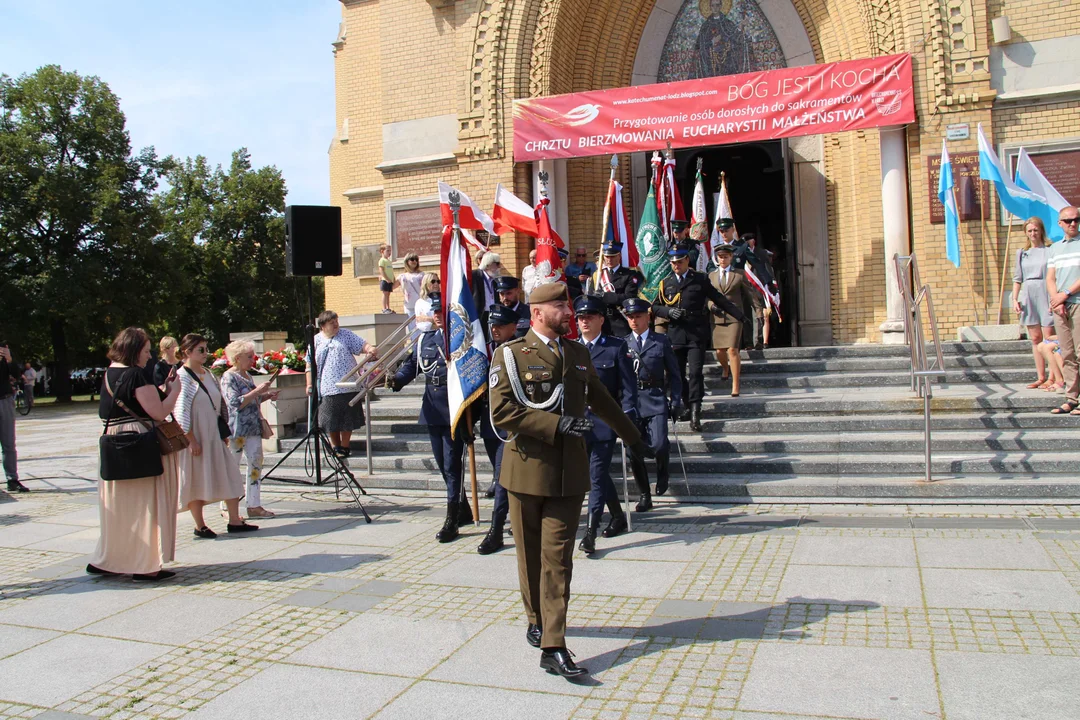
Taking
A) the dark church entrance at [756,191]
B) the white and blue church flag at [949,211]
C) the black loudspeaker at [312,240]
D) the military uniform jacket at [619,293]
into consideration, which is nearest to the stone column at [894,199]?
the white and blue church flag at [949,211]

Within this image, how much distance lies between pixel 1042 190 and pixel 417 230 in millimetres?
9376

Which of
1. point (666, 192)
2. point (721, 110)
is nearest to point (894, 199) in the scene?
point (721, 110)

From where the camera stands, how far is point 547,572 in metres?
4.53

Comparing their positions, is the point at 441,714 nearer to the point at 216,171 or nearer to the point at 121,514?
the point at 121,514

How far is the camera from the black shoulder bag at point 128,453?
6.46m

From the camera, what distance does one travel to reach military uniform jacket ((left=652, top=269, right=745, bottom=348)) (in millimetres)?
9695

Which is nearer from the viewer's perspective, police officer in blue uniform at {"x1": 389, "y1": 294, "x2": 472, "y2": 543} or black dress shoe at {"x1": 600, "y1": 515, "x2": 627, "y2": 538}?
black dress shoe at {"x1": 600, "y1": 515, "x2": 627, "y2": 538}

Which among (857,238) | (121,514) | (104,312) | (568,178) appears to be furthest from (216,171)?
(121,514)

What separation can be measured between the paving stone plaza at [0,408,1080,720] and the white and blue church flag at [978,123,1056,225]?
5309 mm

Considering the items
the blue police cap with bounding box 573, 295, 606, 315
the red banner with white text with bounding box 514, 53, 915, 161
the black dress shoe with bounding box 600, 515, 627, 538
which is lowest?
the black dress shoe with bounding box 600, 515, 627, 538

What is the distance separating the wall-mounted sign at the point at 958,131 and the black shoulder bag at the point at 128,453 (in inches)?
437

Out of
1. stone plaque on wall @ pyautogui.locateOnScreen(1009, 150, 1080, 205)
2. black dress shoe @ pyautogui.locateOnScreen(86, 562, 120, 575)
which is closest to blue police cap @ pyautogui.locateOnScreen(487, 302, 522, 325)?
black dress shoe @ pyautogui.locateOnScreen(86, 562, 120, 575)

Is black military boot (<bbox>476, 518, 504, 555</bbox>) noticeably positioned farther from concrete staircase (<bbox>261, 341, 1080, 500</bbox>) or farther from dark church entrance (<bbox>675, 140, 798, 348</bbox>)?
dark church entrance (<bbox>675, 140, 798, 348</bbox>)

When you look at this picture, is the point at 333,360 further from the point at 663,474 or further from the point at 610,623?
the point at 610,623
